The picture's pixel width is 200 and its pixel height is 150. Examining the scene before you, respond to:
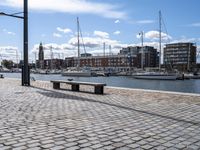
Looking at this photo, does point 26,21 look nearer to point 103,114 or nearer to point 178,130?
point 103,114

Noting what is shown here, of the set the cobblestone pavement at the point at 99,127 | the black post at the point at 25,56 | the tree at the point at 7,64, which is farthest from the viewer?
the tree at the point at 7,64

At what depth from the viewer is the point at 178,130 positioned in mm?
7094

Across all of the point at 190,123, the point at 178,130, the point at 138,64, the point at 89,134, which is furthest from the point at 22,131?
the point at 138,64

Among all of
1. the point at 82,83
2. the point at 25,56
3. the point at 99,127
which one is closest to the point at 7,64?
the point at 25,56

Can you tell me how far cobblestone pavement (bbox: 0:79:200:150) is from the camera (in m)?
5.88

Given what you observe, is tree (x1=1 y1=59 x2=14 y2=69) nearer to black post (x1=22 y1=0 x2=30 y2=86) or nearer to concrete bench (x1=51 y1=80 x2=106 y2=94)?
black post (x1=22 y1=0 x2=30 y2=86)

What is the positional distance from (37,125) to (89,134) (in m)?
1.55

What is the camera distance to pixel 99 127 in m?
7.30

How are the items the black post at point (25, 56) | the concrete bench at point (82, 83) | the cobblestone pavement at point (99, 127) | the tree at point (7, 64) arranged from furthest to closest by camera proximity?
1. the tree at point (7, 64)
2. the black post at point (25, 56)
3. the concrete bench at point (82, 83)
4. the cobblestone pavement at point (99, 127)

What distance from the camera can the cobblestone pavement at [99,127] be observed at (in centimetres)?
588

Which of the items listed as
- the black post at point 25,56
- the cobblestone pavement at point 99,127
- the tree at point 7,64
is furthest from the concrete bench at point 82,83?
the tree at point 7,64

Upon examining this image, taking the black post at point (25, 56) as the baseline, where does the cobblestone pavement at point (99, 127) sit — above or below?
below

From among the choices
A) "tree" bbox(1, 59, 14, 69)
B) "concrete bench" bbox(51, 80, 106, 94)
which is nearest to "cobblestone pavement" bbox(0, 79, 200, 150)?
"concrete bench" bbox(51, 80, 106, 94)

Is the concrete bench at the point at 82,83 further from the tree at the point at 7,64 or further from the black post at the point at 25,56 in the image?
the tree at the point at 7,64
